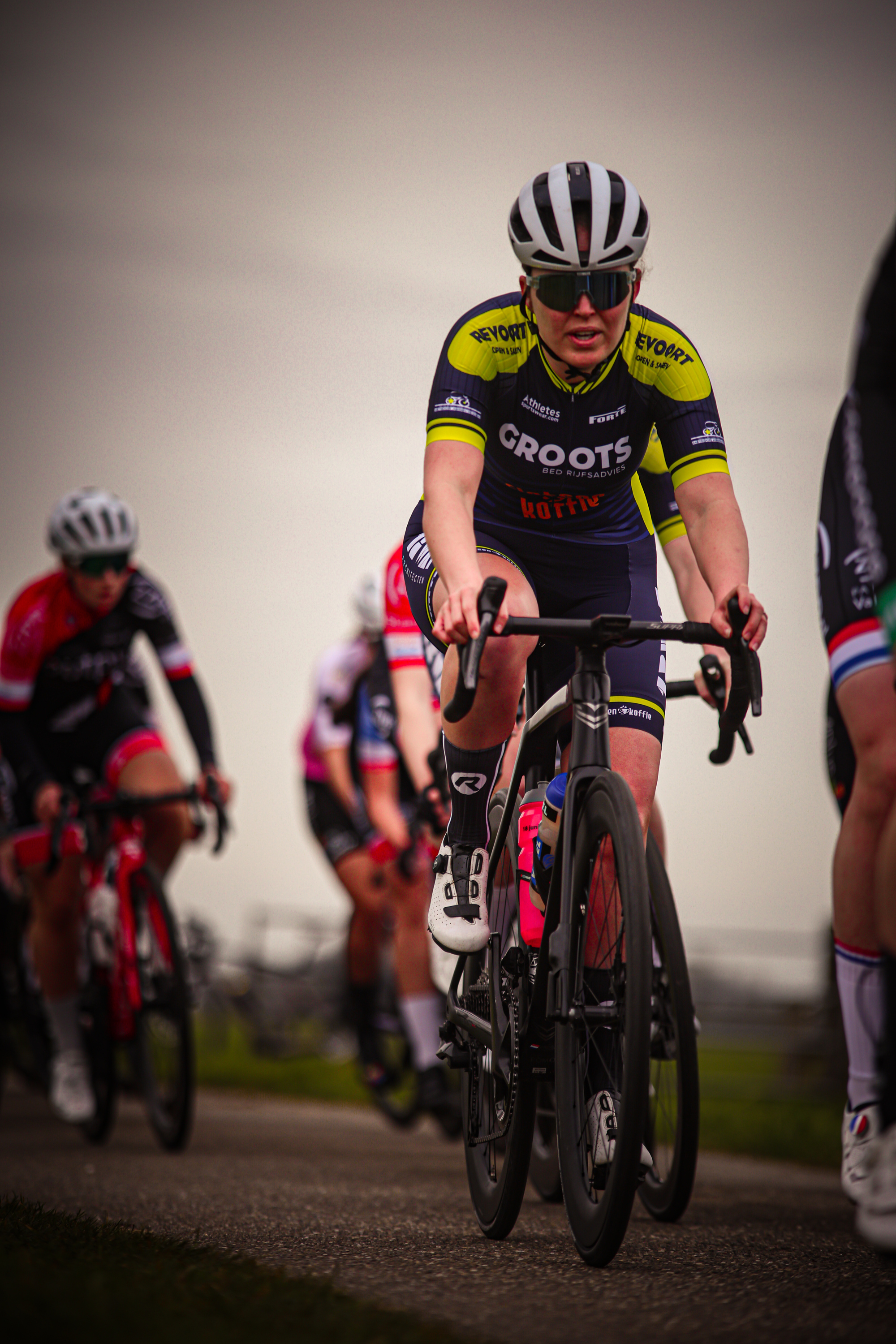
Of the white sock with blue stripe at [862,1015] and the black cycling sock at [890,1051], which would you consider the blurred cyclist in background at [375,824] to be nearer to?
the white sock with blue stripe at [862,1015]

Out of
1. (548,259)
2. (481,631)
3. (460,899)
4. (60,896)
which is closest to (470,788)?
(460,899)

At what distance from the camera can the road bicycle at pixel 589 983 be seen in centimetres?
295

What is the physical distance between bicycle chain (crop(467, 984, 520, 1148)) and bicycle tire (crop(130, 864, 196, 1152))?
92.8 inches

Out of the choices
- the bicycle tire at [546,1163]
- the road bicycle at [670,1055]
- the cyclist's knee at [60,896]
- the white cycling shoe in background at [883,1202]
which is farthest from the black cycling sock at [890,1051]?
the cyclist's knee at [60,896]

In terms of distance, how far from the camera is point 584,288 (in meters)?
3.71

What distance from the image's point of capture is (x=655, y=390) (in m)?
3.95

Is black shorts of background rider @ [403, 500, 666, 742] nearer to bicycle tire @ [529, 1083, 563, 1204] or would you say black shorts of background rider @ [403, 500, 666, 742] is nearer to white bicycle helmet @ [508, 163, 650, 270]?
white bicycle helmet @ [508, 163, 650, 270]

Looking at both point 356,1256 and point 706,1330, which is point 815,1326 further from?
point 356,1256

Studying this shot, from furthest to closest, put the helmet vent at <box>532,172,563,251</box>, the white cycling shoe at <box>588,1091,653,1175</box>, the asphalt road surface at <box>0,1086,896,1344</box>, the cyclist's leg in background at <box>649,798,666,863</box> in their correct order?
the cyclist's leg in background at <box>649,798,666,863</box>, the helmet vent at <box>532,172,563,251</box>, the white cycling shoe at <box>588,1091,653,1175</box>, the asphalt road surface at <box>0,1086,896,1344</box>

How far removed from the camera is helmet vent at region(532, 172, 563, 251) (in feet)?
12.1

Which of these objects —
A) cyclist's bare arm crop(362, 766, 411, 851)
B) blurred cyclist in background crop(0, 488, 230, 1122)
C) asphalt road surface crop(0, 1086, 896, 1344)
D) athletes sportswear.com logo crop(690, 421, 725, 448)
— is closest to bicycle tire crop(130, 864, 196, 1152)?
asphalt road surface crop(0, 1086, 896, 1344)

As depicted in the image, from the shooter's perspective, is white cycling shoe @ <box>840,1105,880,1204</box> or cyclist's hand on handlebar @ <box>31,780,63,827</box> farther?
cyclist's hand on handlebar @ <box>31,780,63,827</box>

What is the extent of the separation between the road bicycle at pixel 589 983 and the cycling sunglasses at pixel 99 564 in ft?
12.1

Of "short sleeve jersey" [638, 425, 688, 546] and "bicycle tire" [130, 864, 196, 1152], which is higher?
"short sleeve jersey" [638, 425, 688, 546]
